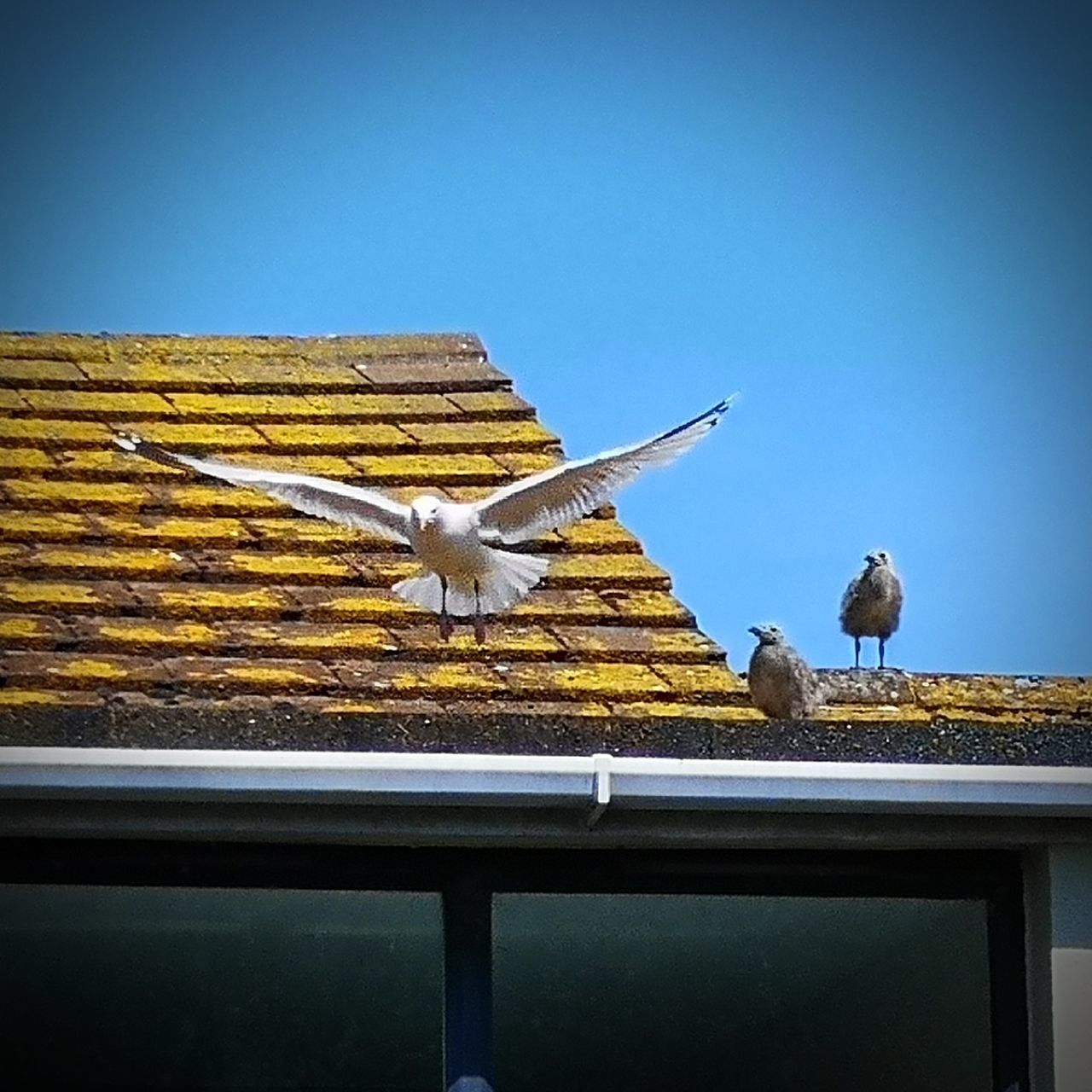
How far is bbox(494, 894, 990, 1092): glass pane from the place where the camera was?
170 inches

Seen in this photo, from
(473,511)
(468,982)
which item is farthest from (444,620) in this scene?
(468,982)

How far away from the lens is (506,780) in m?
3.63

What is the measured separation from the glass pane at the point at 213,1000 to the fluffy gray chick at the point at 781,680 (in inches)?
41.8

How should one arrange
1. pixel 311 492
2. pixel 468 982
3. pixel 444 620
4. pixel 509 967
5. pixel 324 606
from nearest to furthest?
pixel 468 982 < pixel 509 967 < pixel 324 606 < pixel 444 620 < pixel 311 492

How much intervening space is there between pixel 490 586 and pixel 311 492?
77 centimetres

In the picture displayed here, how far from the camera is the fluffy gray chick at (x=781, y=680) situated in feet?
17.5

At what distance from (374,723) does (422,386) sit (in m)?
2.46

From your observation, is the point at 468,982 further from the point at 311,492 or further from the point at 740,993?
the point at 311,492

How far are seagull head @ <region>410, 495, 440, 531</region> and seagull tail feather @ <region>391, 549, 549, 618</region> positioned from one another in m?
0.14

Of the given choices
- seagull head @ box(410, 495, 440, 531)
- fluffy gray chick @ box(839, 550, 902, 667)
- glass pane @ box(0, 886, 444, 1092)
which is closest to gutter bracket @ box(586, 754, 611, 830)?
glass pane @ box(0, 886, 444, 1092)

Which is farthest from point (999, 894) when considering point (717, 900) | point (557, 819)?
point (557, 819)

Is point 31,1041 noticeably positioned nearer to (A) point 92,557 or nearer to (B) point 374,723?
(A) point 92,557

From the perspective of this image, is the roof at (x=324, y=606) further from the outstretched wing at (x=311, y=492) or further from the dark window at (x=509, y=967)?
the dark window at (x=509, y=967)

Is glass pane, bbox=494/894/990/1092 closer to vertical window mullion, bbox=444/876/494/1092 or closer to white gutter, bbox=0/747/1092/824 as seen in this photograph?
vertical window mullion, bbox=444/876/494/1092
